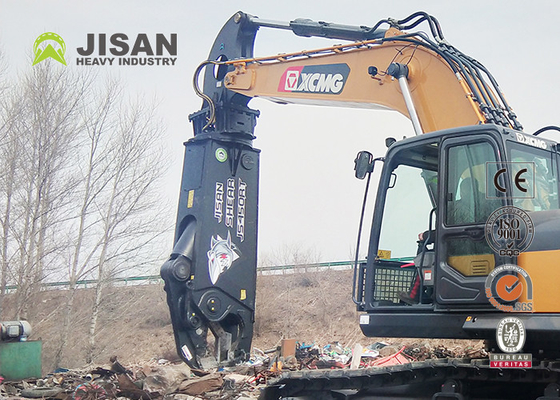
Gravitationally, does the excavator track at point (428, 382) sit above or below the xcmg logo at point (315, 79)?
below

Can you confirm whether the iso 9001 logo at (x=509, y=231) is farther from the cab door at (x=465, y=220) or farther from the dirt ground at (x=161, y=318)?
the dirt ground at (x=161, y=318)

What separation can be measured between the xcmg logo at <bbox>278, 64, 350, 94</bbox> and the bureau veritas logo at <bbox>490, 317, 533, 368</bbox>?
4.02 metres

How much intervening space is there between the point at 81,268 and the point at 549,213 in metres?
16.3

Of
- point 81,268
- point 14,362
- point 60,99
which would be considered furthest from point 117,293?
point 14,362

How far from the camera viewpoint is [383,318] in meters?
5.34

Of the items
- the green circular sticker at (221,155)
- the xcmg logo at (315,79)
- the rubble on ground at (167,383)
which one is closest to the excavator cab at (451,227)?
the xcmg logo at (315,79)

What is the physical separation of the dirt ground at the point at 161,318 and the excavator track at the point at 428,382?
36.6 ft

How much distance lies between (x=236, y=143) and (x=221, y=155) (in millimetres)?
280

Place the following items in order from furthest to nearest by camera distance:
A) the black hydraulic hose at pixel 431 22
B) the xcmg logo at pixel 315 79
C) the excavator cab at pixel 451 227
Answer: the xcmg logo at pixel 315 79
the black hydraulic hose at pixel 431 22
the excavator cab at pixel 451 227

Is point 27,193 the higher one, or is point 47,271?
point 27,193

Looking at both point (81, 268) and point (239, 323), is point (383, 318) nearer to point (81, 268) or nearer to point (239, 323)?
point (239, 323)

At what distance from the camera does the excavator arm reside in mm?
7523

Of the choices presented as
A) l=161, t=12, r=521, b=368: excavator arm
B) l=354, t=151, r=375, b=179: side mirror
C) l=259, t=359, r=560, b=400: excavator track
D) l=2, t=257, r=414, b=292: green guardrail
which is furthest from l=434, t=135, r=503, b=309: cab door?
l=2, t=257, r=414, b=292: green guardrail

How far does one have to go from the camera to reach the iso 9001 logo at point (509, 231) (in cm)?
468
